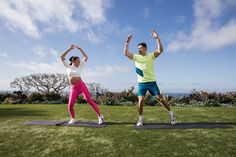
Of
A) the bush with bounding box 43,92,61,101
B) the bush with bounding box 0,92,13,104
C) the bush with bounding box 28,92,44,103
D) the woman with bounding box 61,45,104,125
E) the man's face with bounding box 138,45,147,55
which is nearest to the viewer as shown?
the man's face with bounding box 138,45,147,55

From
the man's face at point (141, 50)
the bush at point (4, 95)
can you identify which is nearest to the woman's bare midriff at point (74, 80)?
the man's face at point (141, 50)

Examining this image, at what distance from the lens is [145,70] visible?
20.6 feet

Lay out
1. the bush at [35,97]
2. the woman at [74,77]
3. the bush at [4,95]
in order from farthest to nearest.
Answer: the bush at [4,95], the bush at [35,97], the woman at [74,77]

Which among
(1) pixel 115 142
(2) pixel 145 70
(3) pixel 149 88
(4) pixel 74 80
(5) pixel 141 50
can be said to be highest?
(5) pixel 141 50

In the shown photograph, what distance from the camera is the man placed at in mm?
6279

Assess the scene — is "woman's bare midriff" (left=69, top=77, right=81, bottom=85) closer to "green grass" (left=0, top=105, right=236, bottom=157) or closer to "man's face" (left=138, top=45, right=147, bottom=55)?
"green grass" (left=0, top=105, right=236, bottom=157)

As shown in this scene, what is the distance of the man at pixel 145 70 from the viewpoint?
247 inches

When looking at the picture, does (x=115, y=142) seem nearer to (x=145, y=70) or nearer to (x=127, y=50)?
(x=145, y=70)

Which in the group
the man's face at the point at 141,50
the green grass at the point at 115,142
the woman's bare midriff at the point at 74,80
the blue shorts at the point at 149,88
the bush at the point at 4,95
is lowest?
the green grass at the point at 115,142

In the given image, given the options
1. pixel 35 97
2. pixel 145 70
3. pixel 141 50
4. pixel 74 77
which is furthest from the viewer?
pixel 35 97

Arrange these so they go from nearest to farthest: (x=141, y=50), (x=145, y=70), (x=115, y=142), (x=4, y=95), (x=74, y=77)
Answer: (x=115, y=142)
(x=145, y=70)
(x=141, y=50)
(x=74, y=77)
(x=4, y=95)

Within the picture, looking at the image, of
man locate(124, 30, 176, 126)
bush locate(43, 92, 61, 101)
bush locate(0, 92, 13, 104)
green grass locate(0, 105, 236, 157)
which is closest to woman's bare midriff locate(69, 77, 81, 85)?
green grass locate(0, 105, 236, 157)

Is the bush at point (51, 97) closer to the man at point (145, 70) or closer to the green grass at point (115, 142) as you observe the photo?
the green grass at point (115, 142)

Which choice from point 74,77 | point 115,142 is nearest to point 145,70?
point 74,77
